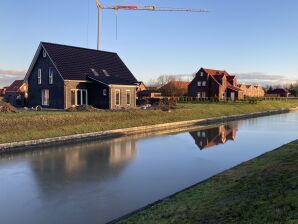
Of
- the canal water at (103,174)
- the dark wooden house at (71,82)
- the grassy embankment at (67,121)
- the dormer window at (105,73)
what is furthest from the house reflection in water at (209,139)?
the dormer window at (105,73)

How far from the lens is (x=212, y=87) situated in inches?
2773

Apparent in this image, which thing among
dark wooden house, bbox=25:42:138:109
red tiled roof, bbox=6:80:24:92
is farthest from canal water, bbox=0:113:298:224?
red tiled roof, bbox=6:80:24:92

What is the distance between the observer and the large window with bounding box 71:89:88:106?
3237 cm

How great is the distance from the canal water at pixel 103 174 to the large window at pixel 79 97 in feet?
41.7

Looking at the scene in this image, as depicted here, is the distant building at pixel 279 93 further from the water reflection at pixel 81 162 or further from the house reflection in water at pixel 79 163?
the water reflection at pixel 81 162

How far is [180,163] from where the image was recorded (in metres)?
14.2

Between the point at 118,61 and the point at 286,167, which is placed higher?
the point at 118,61

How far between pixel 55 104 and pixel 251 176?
2525cm

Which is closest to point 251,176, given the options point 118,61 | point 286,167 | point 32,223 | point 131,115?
point 286,167

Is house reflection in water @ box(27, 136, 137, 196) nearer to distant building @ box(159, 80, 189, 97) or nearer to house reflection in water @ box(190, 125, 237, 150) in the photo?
house reflection in water @ box(190, 125, 237, 150)

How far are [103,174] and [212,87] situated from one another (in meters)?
60.3

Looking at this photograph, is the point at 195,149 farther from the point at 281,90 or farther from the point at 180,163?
the point at 281,90

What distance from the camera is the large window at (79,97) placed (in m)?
32.4

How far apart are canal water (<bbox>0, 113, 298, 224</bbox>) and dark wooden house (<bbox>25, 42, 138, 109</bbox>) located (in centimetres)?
1259
